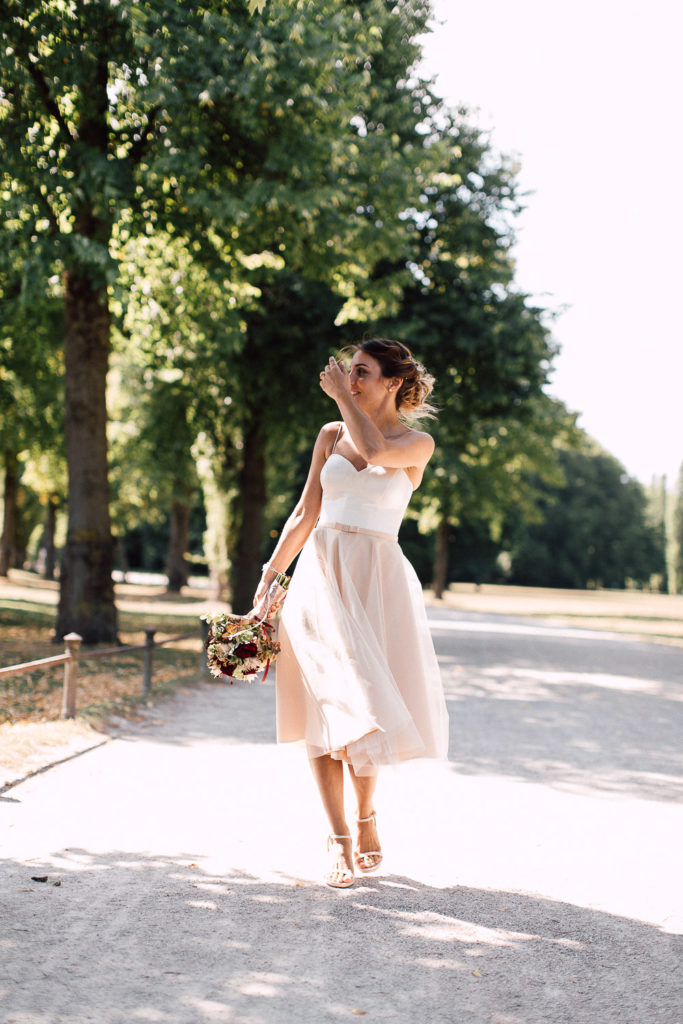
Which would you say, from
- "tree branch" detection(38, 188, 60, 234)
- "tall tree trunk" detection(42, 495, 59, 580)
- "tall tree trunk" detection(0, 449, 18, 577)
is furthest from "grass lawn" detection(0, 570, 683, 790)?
"tall tree trunk" detection(42, 495, 59, 580)

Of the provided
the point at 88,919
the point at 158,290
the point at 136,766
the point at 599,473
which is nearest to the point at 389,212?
the point at 158,290

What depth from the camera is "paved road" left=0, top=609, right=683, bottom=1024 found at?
3115mm

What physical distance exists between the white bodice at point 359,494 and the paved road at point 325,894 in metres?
1.60

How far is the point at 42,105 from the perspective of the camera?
11562 millimetres

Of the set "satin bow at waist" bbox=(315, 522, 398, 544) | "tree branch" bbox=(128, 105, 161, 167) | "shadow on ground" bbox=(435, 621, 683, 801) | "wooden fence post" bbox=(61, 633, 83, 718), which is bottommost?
"shadow on ground" bbox=(435, 621, 683, 801)

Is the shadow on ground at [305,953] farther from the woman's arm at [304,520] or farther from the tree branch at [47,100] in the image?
the tree branch at [47,100]

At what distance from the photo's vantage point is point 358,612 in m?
4.39

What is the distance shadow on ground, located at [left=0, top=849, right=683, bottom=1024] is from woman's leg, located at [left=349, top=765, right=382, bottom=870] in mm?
115

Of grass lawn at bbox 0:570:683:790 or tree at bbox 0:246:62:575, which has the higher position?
tree at bbox 0:246:62:575

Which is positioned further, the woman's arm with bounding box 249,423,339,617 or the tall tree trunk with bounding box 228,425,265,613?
the tall tree trunk with bounding box 228,425,265,613

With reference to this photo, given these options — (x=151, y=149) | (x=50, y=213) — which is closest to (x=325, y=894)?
(x=50, y=213)

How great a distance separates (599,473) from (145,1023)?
79206 millimetres

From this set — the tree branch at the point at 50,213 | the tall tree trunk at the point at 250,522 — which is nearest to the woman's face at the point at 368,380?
A: the tree branch at the point at 50,213

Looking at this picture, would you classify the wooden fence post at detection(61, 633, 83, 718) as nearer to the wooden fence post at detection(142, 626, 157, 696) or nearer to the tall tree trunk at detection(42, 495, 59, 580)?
Result: the wooden fence post at detection(142, 626, 157, 696)
